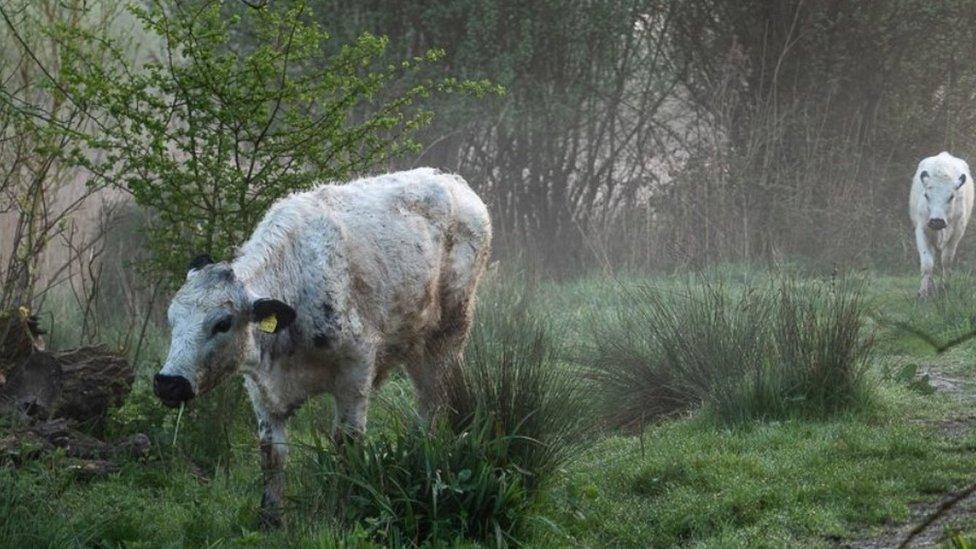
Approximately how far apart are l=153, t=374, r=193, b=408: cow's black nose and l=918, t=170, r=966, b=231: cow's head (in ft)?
44.2

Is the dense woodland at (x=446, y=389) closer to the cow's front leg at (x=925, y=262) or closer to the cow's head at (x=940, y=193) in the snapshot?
the cow's front leg at (x=925, y=262)

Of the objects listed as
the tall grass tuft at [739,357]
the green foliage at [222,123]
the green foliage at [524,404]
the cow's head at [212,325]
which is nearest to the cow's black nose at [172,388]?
the cow's head at [212,325]

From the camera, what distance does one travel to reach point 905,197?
2283 cm

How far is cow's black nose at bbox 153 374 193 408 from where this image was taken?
6876 millimetres

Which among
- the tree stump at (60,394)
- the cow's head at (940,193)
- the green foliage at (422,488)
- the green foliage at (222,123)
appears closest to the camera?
the green foliage at (422,488)

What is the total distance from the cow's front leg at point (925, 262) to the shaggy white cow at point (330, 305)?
329 inches

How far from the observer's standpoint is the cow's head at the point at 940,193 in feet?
59.7

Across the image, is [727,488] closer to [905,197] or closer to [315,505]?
[315,505]

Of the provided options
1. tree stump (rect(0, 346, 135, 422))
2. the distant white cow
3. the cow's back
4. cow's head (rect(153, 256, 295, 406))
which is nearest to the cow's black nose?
cow's head (rect(153, 256, 295, 406))

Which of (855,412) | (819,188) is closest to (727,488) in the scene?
(855,412)

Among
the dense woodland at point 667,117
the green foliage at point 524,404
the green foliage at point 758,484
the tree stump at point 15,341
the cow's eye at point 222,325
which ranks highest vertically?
the dense woodland at point 667,117

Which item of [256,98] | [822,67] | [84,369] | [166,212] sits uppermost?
[822,67]

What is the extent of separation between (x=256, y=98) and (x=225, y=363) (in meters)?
2.22

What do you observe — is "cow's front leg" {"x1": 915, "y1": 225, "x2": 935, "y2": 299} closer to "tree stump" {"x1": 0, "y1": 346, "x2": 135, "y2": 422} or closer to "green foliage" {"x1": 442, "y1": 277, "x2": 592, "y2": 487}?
"green foliage" {"x1": 442, "y1": 277, "x2": 592, "y2": 487}
